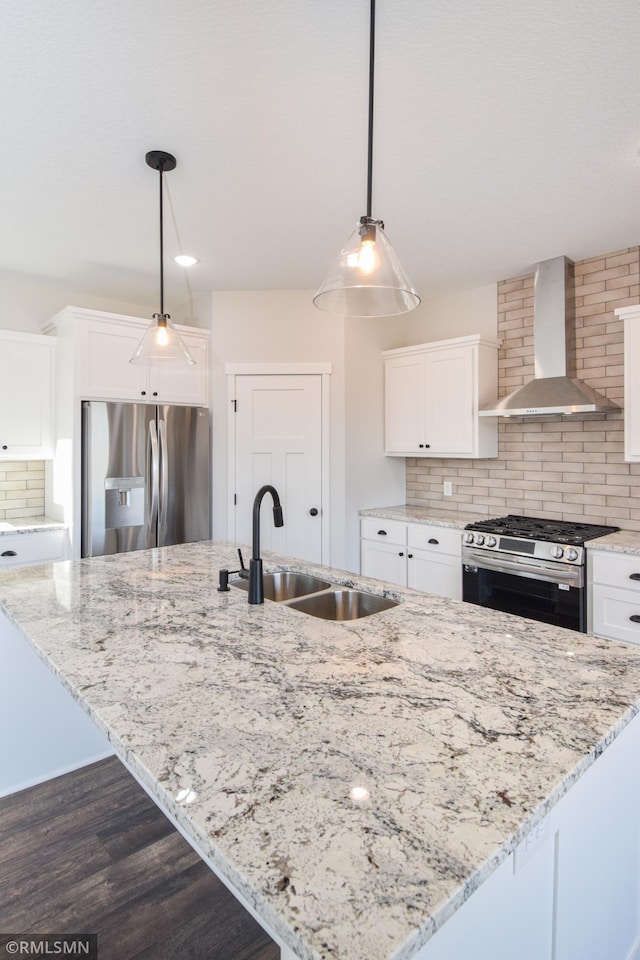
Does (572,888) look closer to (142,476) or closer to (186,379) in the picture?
(142,476)

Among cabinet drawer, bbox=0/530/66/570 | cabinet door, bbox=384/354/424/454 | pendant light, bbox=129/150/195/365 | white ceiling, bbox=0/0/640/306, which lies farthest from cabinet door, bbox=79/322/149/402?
cabinet door, bbox=384/354/424/454

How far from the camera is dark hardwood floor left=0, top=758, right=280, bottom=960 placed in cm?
154

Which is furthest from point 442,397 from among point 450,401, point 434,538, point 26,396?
point 26,396

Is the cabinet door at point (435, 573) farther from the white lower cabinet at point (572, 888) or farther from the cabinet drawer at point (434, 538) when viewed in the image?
the white lower cabinet at point (572, 888)

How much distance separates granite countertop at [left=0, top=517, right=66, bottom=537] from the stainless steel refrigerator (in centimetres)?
21

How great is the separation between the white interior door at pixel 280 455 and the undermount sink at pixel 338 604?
198cm

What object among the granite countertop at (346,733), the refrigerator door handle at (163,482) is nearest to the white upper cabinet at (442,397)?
the refrigerator door handle at (163,482)

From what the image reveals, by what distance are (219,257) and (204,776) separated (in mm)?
3124

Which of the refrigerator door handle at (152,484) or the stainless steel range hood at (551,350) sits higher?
the stainless steel range hood at (551,350)

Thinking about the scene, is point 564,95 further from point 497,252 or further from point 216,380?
point 216,380

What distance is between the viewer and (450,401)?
149 inches

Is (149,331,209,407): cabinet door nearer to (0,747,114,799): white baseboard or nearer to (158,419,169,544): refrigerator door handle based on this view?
(158,419,169,544): refrigerator door handle

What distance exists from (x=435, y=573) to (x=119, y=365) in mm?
2604

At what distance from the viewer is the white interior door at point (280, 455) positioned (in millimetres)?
3951
